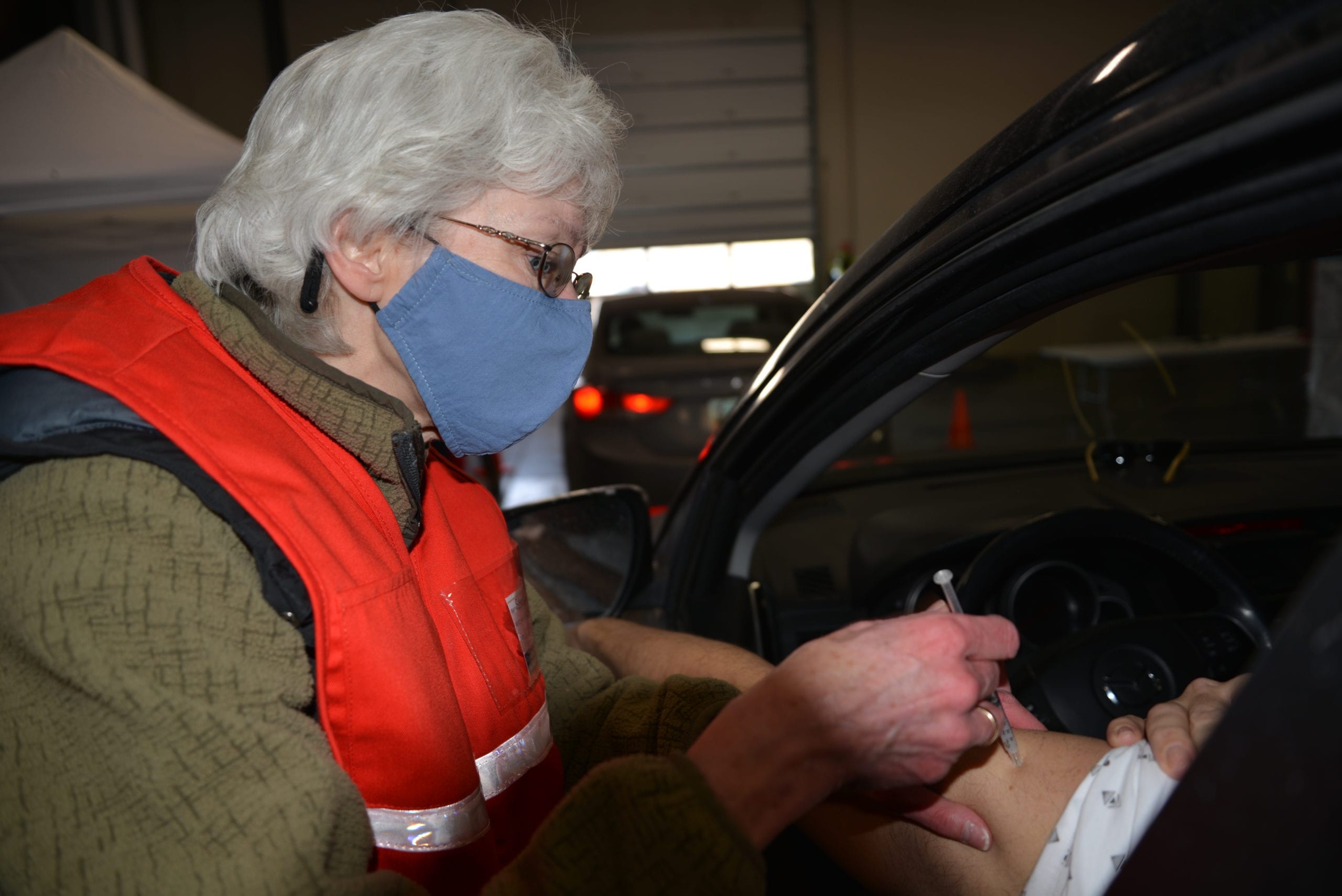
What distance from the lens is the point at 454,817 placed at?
0.94 meters

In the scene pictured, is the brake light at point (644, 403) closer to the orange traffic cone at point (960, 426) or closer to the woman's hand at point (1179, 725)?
the orange traffic cone at point (960, 426)

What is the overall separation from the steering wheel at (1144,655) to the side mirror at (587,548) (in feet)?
2.75

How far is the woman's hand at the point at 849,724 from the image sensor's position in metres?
0.80

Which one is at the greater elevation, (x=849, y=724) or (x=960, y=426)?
(x=960, y=426)

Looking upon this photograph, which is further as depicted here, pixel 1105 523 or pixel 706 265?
pixel 706 265

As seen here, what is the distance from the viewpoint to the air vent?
1809mm

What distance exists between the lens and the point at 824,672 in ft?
2.69

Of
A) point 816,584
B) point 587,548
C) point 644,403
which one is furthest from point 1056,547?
point 644,403

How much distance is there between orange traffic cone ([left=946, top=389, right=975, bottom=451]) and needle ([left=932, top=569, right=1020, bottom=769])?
2.45 metres

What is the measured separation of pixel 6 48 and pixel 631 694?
35.1 feet

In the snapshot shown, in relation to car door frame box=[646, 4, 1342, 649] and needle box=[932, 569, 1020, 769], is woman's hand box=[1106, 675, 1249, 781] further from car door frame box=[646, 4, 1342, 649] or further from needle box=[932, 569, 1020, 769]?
car door frame box=[646, 4, 1342, 649]

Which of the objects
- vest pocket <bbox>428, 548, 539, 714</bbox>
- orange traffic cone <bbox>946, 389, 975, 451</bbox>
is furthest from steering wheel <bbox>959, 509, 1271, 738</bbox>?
orange traffic cone <bbox>946, 389, 975, 451</bbox>

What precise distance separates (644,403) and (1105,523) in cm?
366

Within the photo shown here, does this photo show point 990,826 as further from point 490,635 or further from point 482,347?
point 482,347
